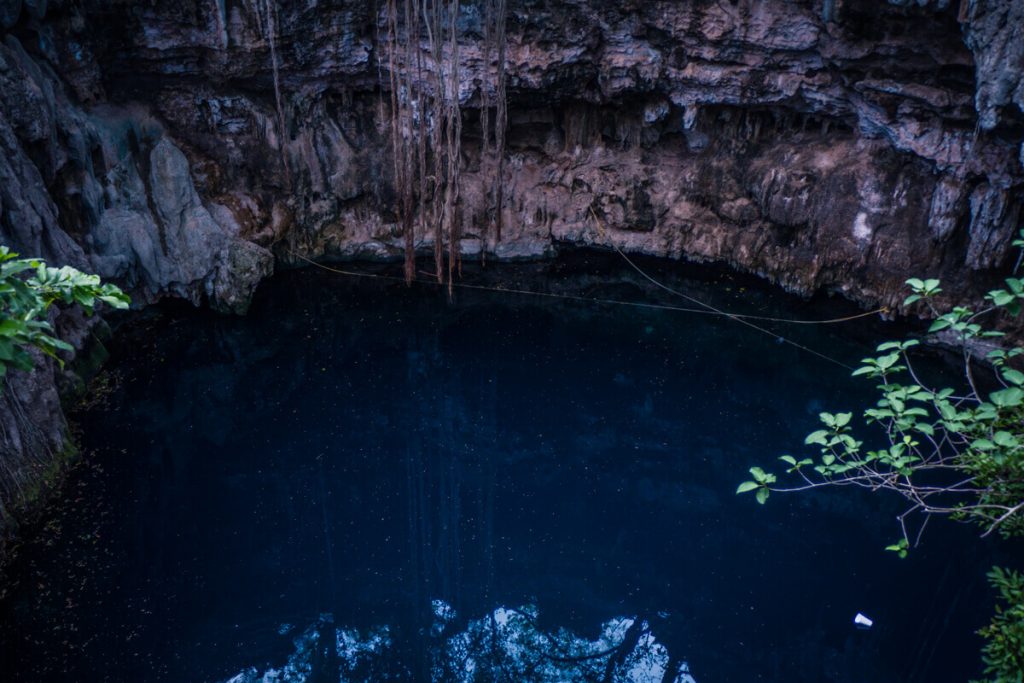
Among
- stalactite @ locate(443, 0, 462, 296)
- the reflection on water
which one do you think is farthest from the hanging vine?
the reflection on water

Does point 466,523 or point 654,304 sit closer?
point 466,523

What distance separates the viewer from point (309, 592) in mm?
5434

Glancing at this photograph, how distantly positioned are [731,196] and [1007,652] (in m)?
7.21

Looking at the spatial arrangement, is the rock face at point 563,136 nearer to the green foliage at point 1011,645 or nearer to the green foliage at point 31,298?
the green foliage at point 31,298

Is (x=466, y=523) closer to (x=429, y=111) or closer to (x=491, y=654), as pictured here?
(x=491, y=654)

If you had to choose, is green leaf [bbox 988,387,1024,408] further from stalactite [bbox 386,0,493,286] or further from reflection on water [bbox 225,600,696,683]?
stalactite [bbox 386,0,493,286]

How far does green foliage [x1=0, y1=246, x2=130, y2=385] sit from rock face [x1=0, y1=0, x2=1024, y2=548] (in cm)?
431

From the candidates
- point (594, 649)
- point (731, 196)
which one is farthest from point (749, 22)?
point (594, 649)

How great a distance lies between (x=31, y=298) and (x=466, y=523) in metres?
4.11

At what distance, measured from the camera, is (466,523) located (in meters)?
6.15

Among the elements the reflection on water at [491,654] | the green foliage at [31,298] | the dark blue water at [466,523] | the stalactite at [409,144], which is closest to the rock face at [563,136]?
the stalactite at [409,144]

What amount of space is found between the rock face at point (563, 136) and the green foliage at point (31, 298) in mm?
4310

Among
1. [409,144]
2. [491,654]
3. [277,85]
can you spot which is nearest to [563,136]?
[409,144]

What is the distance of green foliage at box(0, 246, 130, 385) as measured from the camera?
2.44m
